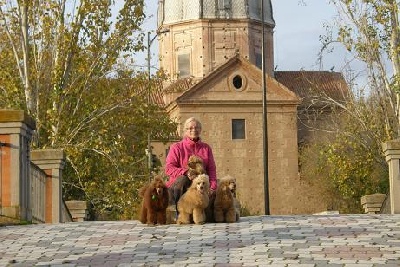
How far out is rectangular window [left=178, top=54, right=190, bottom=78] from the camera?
93375 mm

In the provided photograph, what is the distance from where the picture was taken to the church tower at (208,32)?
303 ft

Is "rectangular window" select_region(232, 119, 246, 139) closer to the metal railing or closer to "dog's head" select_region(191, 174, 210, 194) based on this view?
the metal railing

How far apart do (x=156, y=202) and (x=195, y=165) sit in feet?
3.27

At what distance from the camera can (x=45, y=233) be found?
1856 cm

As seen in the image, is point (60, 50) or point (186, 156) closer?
point (186, 156)

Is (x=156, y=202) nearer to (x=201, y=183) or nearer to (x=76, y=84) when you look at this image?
(x=201, y=183)

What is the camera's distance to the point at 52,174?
2572 cm

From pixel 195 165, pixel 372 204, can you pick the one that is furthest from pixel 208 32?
pixel 195 165

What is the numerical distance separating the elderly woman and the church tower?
235 ft

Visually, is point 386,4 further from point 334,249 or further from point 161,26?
point 161,26

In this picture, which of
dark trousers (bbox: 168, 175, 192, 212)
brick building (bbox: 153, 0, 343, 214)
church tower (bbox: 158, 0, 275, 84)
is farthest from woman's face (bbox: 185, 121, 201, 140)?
church tower (bbox: 158, 0, 275, 84)

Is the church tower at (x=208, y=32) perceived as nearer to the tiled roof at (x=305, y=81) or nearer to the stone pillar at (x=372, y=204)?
the tiled roof at (x=305, y=81)

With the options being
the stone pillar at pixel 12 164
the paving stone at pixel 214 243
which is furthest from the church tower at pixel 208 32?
the paving stone at pixel 214 243

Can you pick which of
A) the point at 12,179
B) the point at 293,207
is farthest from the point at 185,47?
the point at 12,179
